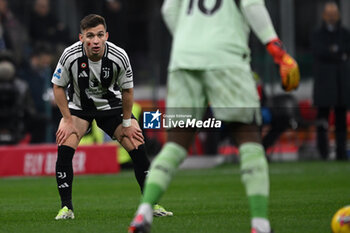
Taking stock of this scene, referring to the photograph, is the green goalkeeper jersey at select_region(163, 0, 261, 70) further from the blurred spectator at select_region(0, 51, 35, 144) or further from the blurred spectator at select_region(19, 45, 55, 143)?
the blurred spectator at select_region(19, 45, 55, 143)

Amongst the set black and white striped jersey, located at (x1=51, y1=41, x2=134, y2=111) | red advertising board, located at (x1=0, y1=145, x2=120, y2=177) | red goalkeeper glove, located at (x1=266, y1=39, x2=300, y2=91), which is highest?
red goalkeeper glove, located at (x1=266, y1=39, x2=300, y2=91)

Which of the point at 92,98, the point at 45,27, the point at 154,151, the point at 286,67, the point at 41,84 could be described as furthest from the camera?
the point at 45,27

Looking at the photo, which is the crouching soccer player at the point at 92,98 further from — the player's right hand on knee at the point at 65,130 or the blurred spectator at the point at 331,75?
the blurred spectator at the point at 331,75

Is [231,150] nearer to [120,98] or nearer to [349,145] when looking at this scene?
[349,145]

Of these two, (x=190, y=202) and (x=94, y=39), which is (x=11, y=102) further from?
(x=94, y=39)

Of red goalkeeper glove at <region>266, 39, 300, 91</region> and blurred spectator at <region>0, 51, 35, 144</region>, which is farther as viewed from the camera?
blurred spectator at <region>0, 51, 35, 144</region>

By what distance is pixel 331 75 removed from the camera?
16.5 metres

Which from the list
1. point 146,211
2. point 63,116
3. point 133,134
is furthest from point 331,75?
point 146,211

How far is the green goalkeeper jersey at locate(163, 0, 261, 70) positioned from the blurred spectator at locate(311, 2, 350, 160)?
10770 mm

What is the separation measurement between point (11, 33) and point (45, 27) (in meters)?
0.71

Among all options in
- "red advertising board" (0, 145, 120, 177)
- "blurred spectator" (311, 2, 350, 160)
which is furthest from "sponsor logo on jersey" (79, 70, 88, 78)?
"blurred spectator" (311, 2, 350, 160)

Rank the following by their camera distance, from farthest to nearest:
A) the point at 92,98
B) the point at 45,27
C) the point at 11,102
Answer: the point at 45,27, the point at 11,102, the point at 92,98

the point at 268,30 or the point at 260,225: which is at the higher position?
the point at 268,30

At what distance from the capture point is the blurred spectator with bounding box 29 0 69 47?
16.7 meters
